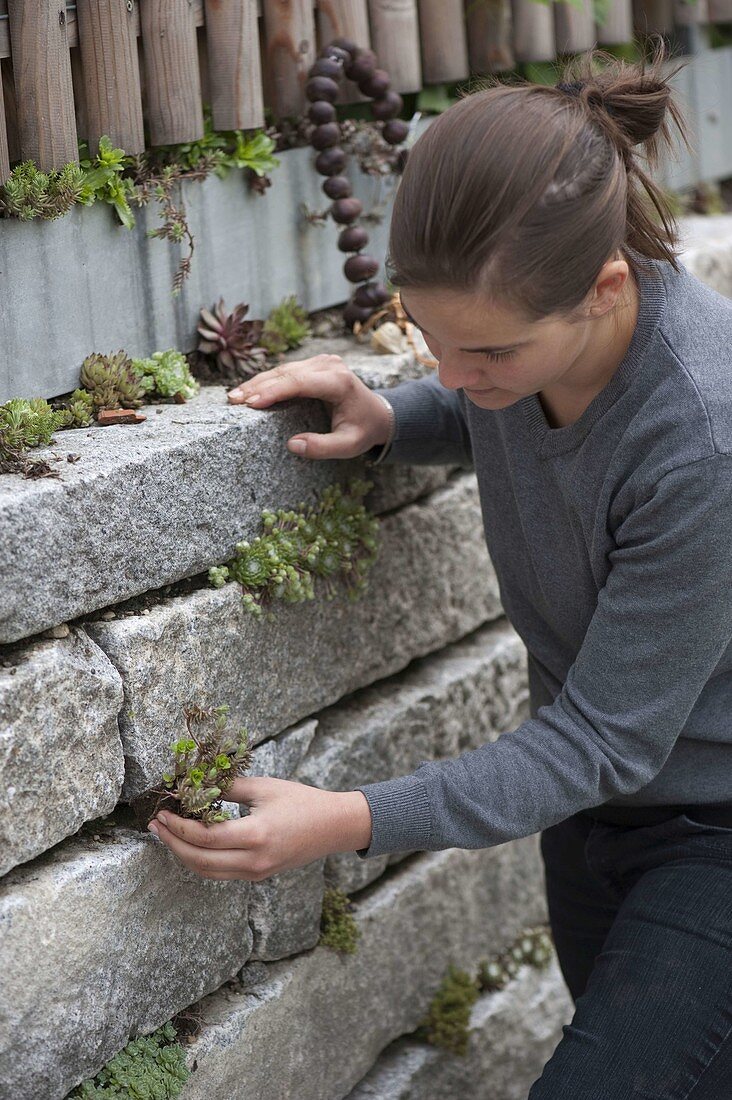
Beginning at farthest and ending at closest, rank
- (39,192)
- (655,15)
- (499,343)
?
(655,15)
(39,192)
(499,343)

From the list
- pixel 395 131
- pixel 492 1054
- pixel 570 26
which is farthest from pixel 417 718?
pixel 570 26

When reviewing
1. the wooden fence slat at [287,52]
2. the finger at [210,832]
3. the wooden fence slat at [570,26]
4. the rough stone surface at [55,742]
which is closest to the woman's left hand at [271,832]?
the finger at [210,832]

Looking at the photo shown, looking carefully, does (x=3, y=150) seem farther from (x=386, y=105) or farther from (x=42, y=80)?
(x=386, y=105)

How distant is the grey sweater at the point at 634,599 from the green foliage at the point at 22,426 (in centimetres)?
73

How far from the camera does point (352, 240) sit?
2.51 meters

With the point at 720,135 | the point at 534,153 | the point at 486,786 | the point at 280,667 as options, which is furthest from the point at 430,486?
the point at 720,135

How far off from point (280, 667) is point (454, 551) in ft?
2.13

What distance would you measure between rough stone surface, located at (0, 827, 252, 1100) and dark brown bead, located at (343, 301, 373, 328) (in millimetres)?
1191

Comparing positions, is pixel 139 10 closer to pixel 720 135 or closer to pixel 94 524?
pixel 94 524

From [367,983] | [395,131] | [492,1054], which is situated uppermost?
[395,131]

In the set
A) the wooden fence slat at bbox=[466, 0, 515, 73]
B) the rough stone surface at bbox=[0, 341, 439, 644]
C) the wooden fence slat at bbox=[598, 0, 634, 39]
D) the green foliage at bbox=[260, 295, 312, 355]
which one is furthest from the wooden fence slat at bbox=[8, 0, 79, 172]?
the wooden fence slat at bbox=[598, 0, 634, 39]

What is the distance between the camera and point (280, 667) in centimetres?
223

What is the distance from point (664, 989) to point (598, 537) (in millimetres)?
682

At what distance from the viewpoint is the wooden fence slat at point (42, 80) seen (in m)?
1.86
